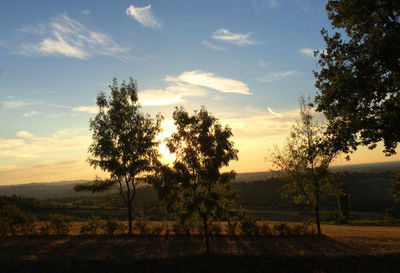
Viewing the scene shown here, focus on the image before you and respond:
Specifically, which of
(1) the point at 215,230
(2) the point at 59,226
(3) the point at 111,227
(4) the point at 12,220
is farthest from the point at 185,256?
(4) the point at 12,220

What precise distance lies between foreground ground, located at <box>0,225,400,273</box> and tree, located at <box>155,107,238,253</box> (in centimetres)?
236

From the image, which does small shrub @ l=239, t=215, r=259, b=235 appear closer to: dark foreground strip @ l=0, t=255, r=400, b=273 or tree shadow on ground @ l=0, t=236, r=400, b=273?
tree shadow on ground @ l=0, t=236, r=400, b=273

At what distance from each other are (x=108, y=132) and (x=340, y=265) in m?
19.4

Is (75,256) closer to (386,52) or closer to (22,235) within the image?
(22,235)

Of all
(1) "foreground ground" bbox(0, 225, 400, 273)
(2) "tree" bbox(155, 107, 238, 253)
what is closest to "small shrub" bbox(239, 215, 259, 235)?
(1) "foreground ground" bbox(0, 225, 400, 273)

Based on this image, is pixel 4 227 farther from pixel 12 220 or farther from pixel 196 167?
pixel 196 167

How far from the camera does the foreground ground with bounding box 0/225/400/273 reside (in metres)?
16.0

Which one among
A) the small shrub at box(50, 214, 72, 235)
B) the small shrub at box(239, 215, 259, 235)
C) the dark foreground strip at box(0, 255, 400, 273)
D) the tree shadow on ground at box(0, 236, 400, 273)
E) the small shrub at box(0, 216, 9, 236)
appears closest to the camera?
the dark foreground strip at box(0, 255, 400, 273)

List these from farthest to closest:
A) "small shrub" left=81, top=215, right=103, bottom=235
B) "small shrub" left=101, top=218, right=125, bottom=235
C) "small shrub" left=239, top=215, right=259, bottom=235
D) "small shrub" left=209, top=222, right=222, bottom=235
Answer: "small shrub" left=81, top=215, right=103, bottom=235 → "small shrub" left=101, top=218, right=125, bottom=235 → "small shrub" left=209, top=222, right=222, bottom=235 → "small shrub" left=239, top=215, right=259, bottom=235

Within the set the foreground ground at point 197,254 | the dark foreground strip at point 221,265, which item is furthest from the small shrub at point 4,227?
the dark foreground strip at point 221,265

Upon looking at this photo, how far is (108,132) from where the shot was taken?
24906 millimetres

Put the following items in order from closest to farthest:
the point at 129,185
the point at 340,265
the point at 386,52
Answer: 1. the point at 386,52
2. the point at 340,265
3. the point at 129,185

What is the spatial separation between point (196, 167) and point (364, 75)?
1116 centimetres

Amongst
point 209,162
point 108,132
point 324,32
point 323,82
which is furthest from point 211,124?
point 108,132
